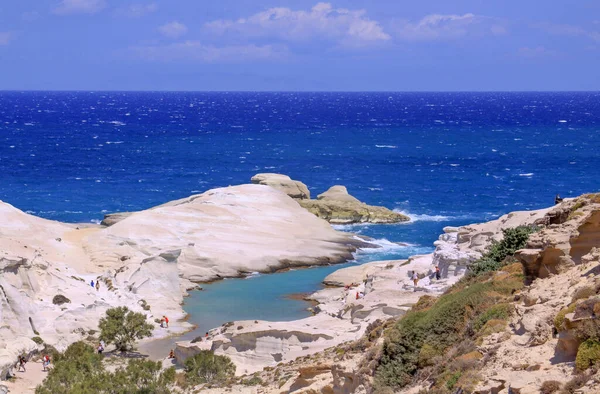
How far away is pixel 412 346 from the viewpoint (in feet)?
70.5

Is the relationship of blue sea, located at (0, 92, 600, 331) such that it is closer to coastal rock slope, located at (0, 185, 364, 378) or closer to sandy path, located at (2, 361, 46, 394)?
coastal rock slope, located at (0, 185, 364, 378)

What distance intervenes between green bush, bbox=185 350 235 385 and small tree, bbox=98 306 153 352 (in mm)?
7327

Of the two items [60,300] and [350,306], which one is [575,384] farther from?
[60,300]

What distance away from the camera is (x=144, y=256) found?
188 ft

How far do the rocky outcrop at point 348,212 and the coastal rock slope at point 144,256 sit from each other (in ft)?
14.6

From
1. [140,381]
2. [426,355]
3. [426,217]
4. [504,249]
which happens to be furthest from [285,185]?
[426,355]

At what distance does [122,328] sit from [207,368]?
8.83 metres

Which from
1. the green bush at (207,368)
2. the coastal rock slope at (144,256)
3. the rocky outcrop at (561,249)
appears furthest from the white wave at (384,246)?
the rocky outcrop at (561,249)

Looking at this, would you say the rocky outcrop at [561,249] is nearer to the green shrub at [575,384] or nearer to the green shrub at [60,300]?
the green shrub at [575,384]

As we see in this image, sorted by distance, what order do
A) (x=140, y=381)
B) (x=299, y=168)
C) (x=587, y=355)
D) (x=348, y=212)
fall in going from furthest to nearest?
(x=299, y=168) → (x=348, y=212) → (x=140, y=381) → (x=587, y=355)

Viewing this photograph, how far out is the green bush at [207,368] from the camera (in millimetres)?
32594

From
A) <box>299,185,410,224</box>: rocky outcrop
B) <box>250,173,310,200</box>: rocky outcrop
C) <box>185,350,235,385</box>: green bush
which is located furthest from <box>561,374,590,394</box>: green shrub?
<box>250,173,310,200</box>: rocky outcrop

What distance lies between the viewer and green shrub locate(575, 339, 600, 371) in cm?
1445

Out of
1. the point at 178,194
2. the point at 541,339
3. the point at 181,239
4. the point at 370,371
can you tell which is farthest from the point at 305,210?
the point at 541,339
